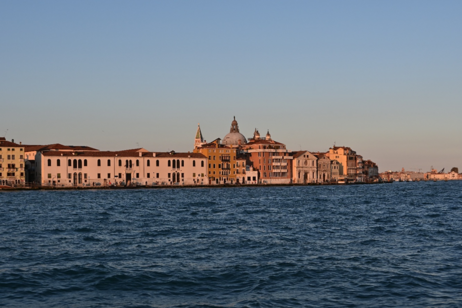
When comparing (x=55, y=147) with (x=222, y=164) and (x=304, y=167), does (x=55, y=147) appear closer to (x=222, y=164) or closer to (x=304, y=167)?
(x=222, y=164)

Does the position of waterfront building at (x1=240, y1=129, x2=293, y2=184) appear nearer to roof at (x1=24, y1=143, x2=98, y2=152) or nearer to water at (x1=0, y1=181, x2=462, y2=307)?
roof at (x1=24, y1=143, x2=98, y2=152)

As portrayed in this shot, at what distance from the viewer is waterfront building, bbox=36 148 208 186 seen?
89625 millimetres

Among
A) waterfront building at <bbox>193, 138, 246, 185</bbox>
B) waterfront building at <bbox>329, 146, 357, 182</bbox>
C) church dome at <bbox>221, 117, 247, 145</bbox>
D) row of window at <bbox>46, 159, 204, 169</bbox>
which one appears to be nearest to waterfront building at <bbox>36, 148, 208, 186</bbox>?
row of window at <bbox>46, 159, 204, 169</bbox>

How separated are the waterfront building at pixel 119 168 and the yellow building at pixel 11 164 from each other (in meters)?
2.91

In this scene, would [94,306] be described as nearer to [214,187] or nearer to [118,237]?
[118,237]

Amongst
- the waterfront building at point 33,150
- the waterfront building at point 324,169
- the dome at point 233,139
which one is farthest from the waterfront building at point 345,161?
the waterfront building at point 33,150

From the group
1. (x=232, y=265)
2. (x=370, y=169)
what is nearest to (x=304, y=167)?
(x=370, y=169)

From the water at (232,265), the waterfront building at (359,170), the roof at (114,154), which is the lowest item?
→ the water at (232,265)

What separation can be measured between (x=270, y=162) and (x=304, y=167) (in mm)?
9941

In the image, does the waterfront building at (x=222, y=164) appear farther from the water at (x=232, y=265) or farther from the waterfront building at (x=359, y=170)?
the water at (x=232, y=265)

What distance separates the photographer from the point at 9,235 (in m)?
22.6

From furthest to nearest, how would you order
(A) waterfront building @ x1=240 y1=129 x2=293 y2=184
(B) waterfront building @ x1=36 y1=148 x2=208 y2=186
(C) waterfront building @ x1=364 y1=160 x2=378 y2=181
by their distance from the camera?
1. (C) waterfront building @ x1=364 y1=160 x2=378 y2=181
2. (A) waterfront building @ x1=240 y1=129 x2=293 y2=184
3. (B) waterfront building @ x1=36 y1=148 x2=208 y2=186

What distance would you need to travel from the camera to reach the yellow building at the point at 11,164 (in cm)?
8750

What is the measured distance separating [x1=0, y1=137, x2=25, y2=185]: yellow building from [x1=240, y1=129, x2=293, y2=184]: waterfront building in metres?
46.3
